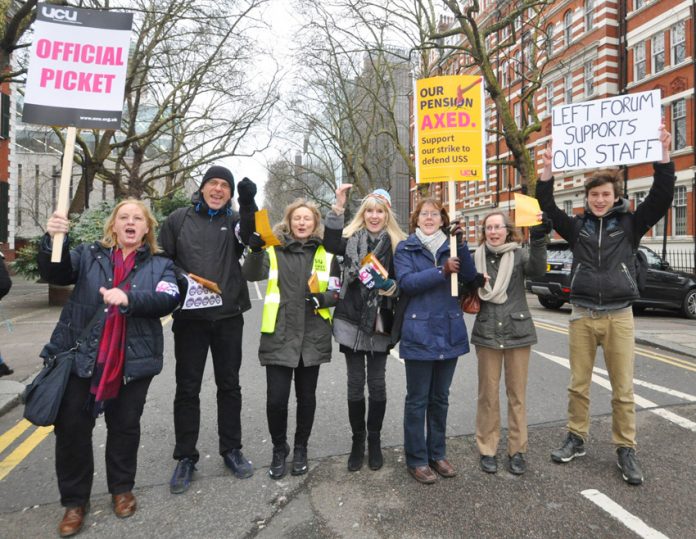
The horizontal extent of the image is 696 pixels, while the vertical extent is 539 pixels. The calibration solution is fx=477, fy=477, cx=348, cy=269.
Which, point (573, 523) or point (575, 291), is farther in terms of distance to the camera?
point (575, 291)

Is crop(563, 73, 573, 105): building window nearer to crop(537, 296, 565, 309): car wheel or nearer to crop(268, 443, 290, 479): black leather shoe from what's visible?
crop(537, 296, 565, 309): car wheel

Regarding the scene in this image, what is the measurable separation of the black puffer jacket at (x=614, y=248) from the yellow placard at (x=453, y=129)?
956 millimetres

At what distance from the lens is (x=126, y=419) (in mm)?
2977

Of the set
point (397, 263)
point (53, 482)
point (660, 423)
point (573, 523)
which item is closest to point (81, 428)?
point (53, 482)

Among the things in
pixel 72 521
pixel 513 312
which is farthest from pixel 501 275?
pixel 72 521

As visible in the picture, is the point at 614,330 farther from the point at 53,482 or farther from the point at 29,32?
the point at 29,32

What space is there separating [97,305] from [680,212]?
25333 millimetres

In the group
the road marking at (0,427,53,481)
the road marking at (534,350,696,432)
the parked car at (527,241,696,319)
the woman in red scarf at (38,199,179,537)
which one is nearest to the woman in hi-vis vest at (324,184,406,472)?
the woman in red scarf at (38,199,179,537)

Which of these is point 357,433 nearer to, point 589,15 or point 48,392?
point 48,392

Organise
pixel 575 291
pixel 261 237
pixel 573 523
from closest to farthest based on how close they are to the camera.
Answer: pixel 573 523 → pixel 261 237 → pixel 575 291

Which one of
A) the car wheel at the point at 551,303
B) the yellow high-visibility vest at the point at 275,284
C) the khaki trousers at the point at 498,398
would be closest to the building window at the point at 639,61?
the car wheel at the point at 551,303

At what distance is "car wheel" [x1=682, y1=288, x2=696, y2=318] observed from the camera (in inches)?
469

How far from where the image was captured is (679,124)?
22.0 metres

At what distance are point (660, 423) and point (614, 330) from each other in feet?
5.19
